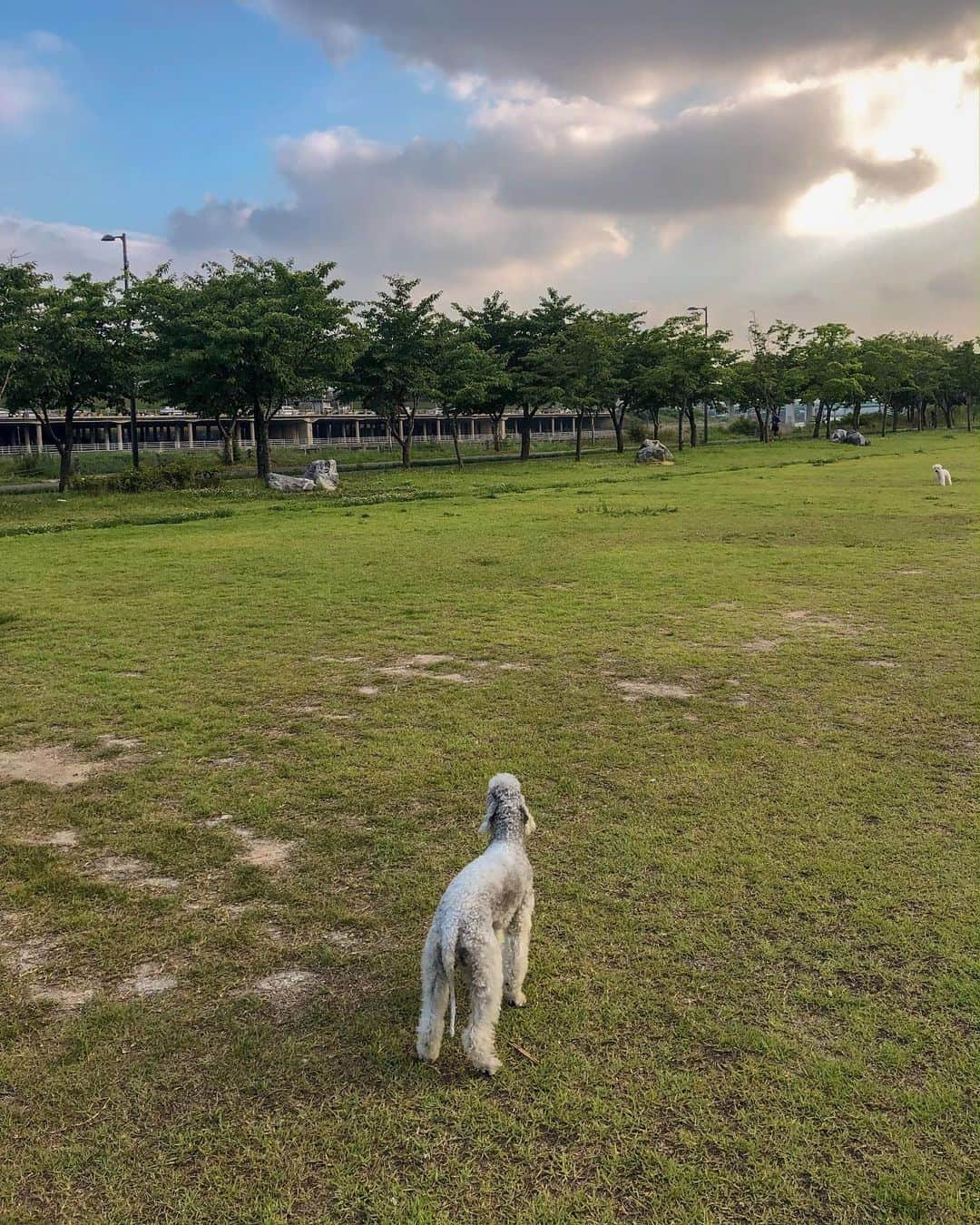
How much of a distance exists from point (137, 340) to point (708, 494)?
20910 mm

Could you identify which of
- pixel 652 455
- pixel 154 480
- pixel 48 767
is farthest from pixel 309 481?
pixel 48 767

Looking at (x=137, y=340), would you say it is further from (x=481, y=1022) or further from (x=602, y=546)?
(x=481, y=1022)

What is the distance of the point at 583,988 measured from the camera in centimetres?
372

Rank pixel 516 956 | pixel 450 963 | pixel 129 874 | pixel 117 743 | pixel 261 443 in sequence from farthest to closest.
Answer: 1. pixel 261 443
2. pixel 117 743
3. pixel 129 874
4. pixel 516 956
5. pixel 450 963

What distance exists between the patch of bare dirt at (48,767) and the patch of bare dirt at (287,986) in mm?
2885

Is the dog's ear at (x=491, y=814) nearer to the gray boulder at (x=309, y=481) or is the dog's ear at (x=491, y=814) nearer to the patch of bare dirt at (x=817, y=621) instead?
the patch of bare dirt at (x=817, y=621)

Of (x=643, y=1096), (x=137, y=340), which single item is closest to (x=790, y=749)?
(x=643, y=1096)

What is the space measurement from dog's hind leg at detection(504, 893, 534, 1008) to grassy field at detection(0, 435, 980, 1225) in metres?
0.12

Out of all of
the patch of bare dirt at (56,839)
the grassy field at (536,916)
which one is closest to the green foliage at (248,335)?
the grassy field at (536,916)

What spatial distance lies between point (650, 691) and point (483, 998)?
473cm

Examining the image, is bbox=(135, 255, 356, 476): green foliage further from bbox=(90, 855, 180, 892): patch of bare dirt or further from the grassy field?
bbox=(90, 855, 180, 892): patch of bare dirt

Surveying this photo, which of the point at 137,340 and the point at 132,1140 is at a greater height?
the point at 137,340

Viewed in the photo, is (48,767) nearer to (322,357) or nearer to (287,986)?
(287,986)

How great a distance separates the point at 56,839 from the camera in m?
5.16
